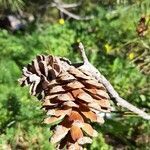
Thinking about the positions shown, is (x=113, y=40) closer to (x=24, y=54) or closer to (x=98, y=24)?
(x=98, y=24)

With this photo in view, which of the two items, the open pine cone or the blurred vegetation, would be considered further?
the blurred vegetation

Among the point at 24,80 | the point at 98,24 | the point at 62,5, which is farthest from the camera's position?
the point at 62,5

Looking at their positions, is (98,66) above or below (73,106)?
above

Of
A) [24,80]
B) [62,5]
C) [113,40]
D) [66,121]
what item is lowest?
[66,121]

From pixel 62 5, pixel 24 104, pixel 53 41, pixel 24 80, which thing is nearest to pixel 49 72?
pixel 24 80

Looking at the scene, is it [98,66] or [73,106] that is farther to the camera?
[98,66]

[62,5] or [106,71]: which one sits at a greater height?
[62,5]

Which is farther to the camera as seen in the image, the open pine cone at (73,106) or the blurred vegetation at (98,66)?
the blurred vegetation at (98,66)

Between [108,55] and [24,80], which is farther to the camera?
[108,55]
